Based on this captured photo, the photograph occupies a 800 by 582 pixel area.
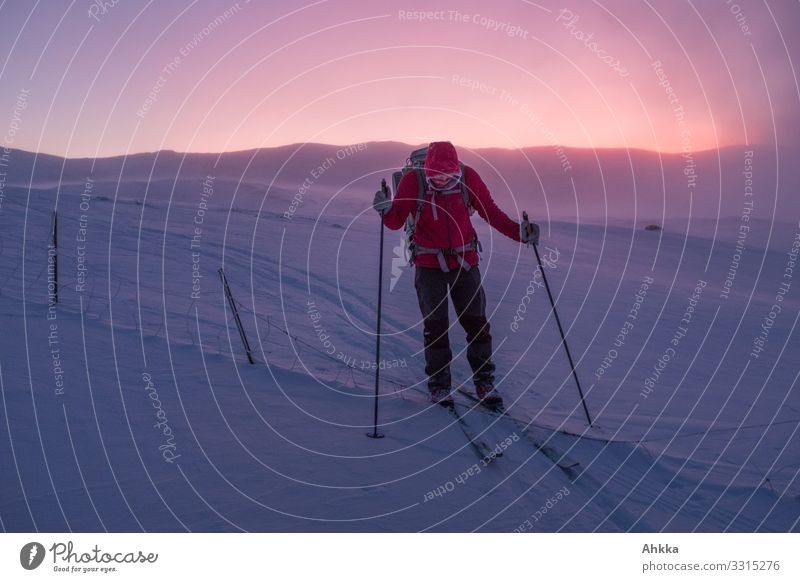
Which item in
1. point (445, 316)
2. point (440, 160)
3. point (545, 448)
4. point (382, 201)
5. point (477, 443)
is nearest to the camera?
point (477, 443)

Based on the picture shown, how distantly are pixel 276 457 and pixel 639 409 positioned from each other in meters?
3.67

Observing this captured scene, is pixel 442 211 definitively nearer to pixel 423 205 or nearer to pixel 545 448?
pixel 423 205

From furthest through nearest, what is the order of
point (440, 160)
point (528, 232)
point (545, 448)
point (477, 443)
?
point (528, 232) → point (440, 160) → point (545, 448) → point (477, 443)

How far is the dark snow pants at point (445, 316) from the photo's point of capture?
19.8 ft

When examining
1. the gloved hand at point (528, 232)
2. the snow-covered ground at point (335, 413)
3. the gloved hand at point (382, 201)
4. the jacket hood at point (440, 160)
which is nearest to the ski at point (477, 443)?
the snow-covered ground at point (335, 413)

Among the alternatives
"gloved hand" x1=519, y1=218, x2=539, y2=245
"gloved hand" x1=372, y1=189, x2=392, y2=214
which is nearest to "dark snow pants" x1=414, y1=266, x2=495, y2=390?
"gloved hand" x1=519, y1=218, x2=539, y2=245

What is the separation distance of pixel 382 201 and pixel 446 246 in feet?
2.31

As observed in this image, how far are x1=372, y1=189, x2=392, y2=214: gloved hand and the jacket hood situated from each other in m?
0.42

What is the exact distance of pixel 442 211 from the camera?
233 inches

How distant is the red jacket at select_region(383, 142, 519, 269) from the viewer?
5.84 metres

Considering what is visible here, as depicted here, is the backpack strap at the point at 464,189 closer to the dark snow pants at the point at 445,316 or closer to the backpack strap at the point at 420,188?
the backpack strap at the point at 420,188

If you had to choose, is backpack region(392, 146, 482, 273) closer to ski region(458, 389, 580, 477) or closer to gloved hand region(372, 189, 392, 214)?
gloved hand region(372, 189, 392, 214)

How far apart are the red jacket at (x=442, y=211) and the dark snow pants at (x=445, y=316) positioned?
0.40 ft

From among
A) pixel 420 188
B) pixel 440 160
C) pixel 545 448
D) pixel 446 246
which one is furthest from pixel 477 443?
pixel 440 160
